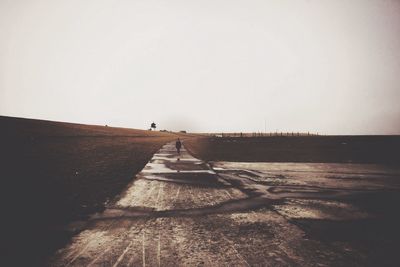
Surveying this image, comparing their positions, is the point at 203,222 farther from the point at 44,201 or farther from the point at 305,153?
the point at 305,153

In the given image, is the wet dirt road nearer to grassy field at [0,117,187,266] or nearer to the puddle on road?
the puddle on road

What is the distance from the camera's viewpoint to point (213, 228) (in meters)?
5.13

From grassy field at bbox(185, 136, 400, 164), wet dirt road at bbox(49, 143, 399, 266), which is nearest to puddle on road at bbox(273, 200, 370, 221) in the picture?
wet dirt road at bbox(49, 143, 399, 266)

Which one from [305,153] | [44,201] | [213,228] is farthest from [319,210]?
[305,153]

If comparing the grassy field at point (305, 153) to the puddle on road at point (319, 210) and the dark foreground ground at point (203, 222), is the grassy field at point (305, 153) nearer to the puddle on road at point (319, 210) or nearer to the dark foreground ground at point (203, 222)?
the dark foreground ground at point (203, 222)

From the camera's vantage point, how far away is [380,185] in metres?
10.0

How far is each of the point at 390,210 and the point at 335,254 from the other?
155 inches

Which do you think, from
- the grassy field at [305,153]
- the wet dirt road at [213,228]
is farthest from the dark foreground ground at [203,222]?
the grassy field at [305,153]

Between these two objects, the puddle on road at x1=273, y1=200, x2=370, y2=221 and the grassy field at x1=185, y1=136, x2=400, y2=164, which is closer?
the puddle on road at x1=273, y1=200, x2=370, y2=221

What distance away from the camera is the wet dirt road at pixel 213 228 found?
12.5ft

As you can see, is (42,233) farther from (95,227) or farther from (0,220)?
(0,220)

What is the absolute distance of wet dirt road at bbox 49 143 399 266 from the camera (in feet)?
12.5

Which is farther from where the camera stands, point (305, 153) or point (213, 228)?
point (305, 153)

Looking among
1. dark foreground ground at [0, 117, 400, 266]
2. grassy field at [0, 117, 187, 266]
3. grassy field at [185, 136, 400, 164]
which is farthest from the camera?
grassy field at [185, 136, 400, 164]
